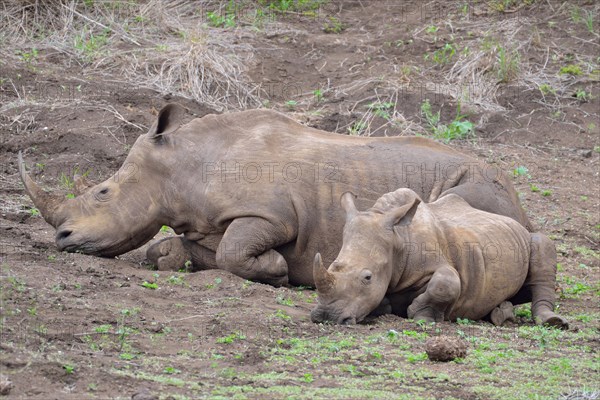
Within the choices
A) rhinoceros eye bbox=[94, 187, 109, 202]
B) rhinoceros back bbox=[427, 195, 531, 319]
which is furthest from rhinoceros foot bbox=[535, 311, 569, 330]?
rhinoceros eye bbox=[94, 187, 109, 202]

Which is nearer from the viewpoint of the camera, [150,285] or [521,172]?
[150,285]

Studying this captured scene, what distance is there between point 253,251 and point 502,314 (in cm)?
202

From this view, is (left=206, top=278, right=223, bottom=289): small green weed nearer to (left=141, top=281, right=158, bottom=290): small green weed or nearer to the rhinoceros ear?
(left=141, top=281, right=158, bottom=290): small green weed

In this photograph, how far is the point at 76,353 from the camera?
6820 millimetres

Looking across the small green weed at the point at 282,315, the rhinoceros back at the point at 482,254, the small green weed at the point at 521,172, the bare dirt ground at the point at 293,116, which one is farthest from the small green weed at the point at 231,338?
the small green weed at the point at 521,172

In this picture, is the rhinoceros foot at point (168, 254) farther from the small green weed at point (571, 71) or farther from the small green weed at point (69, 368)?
the small green weed at point (571, 71)

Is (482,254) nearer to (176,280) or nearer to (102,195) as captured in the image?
(176,280)

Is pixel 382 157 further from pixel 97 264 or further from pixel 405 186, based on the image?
pixel 97 264

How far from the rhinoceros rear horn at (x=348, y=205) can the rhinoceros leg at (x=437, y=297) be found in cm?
75

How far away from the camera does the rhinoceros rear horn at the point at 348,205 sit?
909 centimetres

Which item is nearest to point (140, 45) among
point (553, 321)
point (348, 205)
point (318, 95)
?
point (318, 95)

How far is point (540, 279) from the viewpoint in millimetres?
9914

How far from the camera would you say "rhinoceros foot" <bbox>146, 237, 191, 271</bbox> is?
10.2 m

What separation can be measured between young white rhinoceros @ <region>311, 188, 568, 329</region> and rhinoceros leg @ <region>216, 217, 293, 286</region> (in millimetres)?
888
